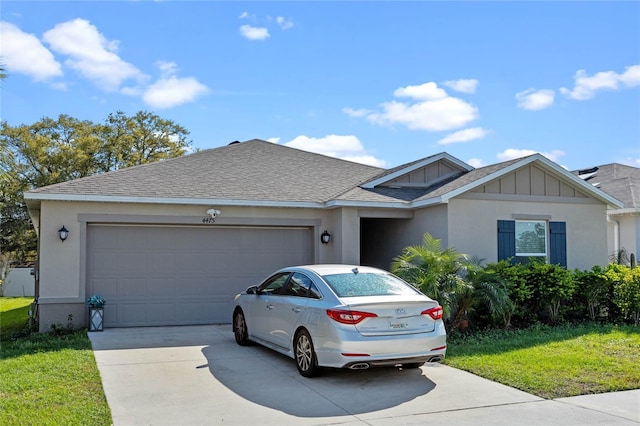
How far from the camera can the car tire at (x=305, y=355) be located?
747cm

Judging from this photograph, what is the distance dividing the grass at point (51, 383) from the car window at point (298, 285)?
9.49 feet

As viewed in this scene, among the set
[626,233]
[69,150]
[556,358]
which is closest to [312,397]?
[556,358]

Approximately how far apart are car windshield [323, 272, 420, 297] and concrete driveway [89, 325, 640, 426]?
1.13m

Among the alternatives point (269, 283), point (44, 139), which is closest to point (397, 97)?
point (269, 283)

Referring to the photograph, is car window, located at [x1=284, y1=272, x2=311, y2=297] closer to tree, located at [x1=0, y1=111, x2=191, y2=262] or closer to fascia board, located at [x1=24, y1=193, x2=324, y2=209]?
fascia board, located at [x1=24, y1=193, x2=324, y2=209]

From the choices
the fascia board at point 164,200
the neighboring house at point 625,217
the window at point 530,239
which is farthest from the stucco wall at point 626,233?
the fascia board at point 164,200

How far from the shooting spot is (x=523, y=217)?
13.4 metres

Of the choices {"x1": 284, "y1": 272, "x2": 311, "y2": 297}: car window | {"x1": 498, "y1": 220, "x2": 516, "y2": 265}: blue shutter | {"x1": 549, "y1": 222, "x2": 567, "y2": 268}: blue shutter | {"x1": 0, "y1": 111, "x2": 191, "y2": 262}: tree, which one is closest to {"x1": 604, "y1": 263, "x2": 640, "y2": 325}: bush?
{"x1": 549, "y1": 222, "x2": 567, "y2": 268}: blue shutter

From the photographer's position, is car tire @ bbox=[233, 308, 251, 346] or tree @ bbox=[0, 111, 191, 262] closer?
car tire @ bbox=[233, 308, 251, 346]

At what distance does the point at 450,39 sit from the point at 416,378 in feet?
25.8

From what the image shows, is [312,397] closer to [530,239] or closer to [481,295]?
[481,295]

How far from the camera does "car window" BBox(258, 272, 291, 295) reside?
901 cm

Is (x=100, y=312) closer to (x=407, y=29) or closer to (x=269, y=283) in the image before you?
(x=269, y=283)

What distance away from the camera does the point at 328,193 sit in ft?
47.4
